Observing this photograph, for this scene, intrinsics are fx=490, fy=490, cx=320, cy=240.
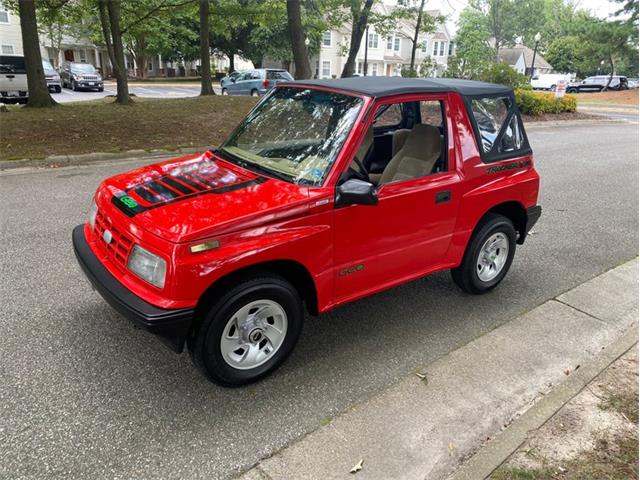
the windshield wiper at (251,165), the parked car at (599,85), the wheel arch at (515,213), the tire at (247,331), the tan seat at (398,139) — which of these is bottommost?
the tire at (247,331)

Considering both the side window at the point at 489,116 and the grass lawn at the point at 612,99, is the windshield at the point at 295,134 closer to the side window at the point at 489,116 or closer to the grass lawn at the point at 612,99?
the side window at the point at 489,116

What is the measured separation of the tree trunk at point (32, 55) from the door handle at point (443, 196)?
11.6m

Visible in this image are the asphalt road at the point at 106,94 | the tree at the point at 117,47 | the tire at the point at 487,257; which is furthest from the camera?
the asphalt road at the point at 106,94

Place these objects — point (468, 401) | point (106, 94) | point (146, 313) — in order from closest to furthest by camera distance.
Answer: point (146, 313) → point (468, 401) → point (106, 94)

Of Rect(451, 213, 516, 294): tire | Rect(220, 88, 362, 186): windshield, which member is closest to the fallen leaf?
Rect(220, 88, 362, 186): windshield

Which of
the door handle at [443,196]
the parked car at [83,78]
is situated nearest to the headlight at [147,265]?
the door handle at [443,196]

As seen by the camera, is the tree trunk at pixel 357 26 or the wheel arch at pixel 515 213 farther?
the tree trunk at pixel 357 26

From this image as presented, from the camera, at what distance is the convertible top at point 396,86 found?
343 cm

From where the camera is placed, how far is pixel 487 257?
14.5ft

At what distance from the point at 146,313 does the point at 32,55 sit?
480 inches

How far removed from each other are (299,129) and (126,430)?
7.28 ft

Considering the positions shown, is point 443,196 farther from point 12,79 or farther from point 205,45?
point 12,79

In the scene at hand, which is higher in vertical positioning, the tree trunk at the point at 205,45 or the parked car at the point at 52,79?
the tree trunk at the point at 205,45

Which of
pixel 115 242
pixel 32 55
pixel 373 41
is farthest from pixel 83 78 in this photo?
pixel 373 41
